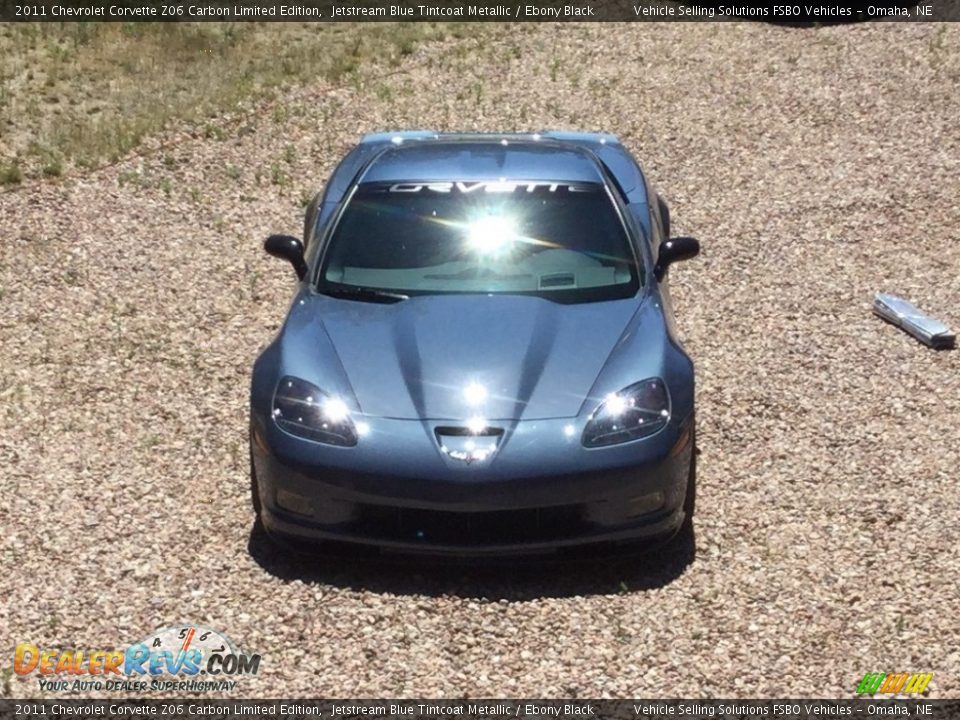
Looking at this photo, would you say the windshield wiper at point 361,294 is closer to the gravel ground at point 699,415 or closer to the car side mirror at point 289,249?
the car side mirror at point 289,249

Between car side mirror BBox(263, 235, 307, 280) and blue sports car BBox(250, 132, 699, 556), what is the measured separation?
0.04ft

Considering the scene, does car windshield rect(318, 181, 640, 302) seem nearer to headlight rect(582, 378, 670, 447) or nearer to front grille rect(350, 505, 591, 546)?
headlight rect(582, 378, 670, 447)

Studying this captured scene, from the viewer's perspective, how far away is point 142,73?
16703 mm

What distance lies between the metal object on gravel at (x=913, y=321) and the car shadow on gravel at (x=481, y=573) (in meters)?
3.34

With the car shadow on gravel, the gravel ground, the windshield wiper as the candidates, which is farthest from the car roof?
the car shadow on gravel

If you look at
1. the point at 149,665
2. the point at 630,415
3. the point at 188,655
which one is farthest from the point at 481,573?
the point at 149,665

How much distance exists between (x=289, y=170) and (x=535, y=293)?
257 inches

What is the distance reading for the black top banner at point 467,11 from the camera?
17.6m

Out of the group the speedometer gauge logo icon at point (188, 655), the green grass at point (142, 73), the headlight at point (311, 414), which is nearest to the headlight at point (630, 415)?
the headlight at point (311, 414)

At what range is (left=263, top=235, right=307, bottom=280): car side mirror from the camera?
7.13 m

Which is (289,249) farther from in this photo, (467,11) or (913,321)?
(467,11)

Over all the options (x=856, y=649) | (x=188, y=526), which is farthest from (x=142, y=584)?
(x=856, y=649)

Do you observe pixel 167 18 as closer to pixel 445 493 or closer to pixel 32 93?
pixel 32 93

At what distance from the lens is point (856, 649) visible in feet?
17.8
